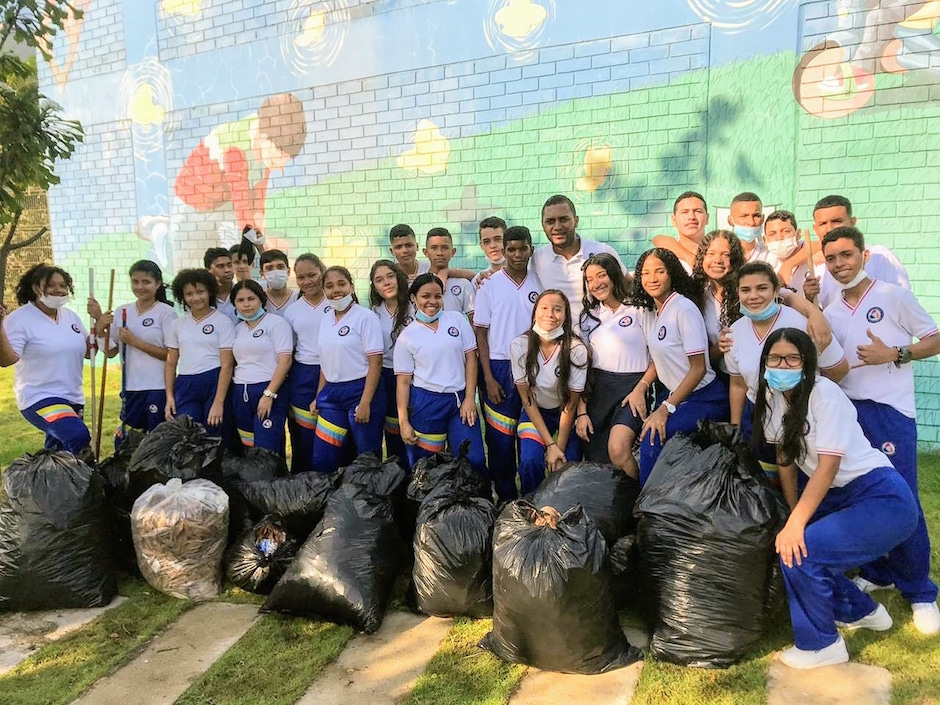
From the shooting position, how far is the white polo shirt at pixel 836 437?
264cm

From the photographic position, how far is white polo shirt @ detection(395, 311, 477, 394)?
3.94 metres

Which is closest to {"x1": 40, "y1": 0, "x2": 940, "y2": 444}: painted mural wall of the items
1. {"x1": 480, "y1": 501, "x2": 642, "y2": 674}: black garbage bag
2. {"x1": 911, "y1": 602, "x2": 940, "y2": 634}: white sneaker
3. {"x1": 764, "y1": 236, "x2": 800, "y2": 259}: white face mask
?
{"x1": 764, "y1": 236, "x2": 800, "y2": 259}: white face mask

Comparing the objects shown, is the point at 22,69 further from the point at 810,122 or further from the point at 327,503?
the point at 810,122

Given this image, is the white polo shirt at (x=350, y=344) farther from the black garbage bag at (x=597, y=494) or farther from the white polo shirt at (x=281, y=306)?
the black garbage bag at (x=597, y=494)

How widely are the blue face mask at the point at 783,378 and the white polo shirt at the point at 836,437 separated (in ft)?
0.23

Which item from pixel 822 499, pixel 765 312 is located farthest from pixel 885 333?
pixel 822 499

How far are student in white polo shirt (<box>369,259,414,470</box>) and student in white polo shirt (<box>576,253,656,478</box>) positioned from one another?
1.11 meters

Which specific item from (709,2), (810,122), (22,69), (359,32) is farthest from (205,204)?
(810,122)

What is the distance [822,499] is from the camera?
2707 millimetres

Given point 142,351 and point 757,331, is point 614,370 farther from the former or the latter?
A: point 142,351

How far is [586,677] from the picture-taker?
274 cm

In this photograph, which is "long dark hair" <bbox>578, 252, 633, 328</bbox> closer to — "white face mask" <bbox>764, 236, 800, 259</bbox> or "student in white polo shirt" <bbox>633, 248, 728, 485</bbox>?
"student in white polo shirt" <bbox>633, 248, 728, 485</bbox>

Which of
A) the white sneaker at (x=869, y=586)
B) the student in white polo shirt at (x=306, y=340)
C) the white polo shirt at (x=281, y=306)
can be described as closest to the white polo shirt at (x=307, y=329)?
the student in white polo shirt at (x=306, y=340)

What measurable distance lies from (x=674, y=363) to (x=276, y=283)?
257 centimetres
